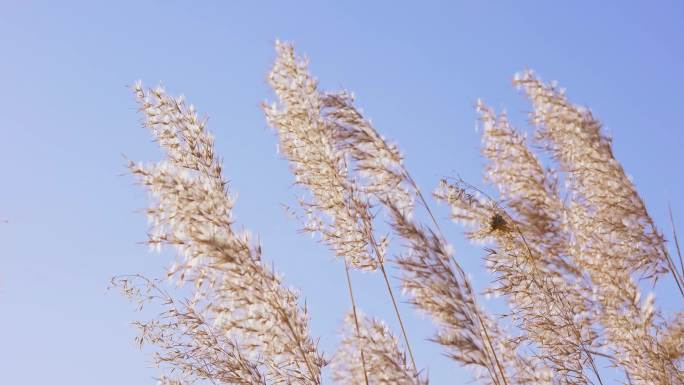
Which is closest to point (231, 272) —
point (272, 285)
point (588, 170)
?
point (272, 285)

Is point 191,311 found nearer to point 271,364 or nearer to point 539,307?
point 271,364

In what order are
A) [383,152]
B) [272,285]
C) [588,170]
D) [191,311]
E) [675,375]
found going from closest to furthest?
1. [272,285]
2. [191,311]
3. [675,375]
4. [383,152]
5. [588,170]

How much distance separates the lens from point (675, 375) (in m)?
4.25

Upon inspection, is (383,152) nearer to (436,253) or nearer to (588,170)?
(436,253)

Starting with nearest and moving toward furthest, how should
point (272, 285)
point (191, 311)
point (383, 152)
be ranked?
point (272, 285) < point (191, 311) < point (383, 152)

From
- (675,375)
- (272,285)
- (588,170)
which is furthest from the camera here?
(588,170)

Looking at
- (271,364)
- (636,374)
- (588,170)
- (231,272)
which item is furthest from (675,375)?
(231,272)

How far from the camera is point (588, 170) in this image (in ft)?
17.4

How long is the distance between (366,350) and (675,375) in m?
2.05

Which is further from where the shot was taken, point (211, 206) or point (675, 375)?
point (675, 375)

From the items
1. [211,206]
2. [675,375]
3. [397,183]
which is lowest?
[675,375]

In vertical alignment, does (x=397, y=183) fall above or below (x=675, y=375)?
above

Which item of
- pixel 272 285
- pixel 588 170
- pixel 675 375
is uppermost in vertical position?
pixel 588 170

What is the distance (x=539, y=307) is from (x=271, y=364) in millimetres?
1744
